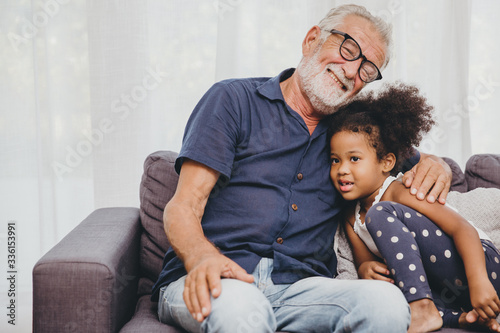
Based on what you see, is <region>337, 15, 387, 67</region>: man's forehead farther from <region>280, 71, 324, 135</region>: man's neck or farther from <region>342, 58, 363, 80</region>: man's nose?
<region>280, 71, 324, 135</region>: man's neck

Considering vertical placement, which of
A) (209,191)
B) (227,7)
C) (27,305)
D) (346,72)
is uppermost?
(227,7)

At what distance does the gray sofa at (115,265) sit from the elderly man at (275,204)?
126 millimetres

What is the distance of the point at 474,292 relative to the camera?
4.55 feet

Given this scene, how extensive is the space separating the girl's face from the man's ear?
323mm

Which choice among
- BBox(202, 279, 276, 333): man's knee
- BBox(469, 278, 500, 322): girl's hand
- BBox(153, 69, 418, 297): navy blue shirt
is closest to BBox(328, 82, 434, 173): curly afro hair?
BBox(153, 69, 418, 297): navy blue shirt

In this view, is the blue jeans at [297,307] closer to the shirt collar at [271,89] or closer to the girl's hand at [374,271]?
the girl's hand at [374,271]

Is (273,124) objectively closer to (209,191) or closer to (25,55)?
(209,191)

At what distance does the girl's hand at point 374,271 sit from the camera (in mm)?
1535

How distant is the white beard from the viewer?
65.1 inches

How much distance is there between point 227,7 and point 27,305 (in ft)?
5.54

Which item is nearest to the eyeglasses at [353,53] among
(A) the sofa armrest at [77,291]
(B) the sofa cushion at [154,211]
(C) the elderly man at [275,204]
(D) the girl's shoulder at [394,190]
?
(C) the elderly man at [275,204]

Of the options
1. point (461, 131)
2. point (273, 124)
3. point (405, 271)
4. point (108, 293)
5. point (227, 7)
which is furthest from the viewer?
point (461, 131)

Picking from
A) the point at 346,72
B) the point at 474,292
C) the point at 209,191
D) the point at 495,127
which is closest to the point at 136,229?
the point at 209,191

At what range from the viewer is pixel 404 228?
4.87ft
